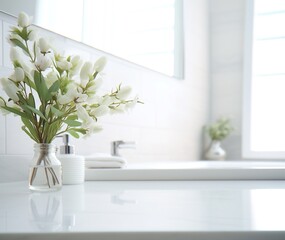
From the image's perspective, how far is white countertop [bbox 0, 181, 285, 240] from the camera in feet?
1.86

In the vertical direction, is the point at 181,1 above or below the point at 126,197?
above

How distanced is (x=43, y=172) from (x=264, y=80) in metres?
2.54

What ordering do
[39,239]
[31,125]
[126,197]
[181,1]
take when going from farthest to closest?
1. [181,1]
2. [31,125]
3. [126,197]
4. [39,239]

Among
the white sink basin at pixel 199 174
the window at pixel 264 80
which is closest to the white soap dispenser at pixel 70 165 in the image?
the white sink basin at pixel 199 174

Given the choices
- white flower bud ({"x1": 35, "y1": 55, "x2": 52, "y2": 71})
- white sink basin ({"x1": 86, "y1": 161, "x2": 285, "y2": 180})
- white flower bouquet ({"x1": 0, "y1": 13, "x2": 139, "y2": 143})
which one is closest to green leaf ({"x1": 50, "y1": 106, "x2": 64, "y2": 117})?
white flower bouquet ({"x1": 0, "y1": 13, "x2": 139, "y2": 143})

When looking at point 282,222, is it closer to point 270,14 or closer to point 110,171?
point 110,171

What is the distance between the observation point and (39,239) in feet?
1.86

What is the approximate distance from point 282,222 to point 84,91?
59 cm

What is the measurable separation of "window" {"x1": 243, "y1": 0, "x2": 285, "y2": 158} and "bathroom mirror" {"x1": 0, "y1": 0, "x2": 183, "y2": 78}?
71 cm

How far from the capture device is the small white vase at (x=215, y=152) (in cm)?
304

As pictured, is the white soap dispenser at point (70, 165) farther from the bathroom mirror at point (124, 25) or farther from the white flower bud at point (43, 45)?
the bathroom mirror at point (124, 25)

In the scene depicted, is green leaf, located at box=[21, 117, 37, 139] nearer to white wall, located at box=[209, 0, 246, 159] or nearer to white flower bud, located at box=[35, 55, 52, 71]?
white flower bud, located at box=[35, 55, 52, 71]

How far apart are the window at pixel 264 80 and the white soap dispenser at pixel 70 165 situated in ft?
7.09

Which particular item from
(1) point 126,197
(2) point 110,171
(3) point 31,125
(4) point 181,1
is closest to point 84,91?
(3) point 31,125
